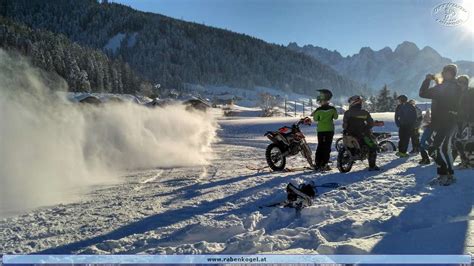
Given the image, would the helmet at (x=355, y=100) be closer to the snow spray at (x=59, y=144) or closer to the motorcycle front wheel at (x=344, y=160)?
the motorcycle front wheel at (x=344, y=160)

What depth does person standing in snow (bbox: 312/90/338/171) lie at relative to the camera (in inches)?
340

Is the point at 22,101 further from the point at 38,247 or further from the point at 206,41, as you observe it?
Answer: the point at 206,41

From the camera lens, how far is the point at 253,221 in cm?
472

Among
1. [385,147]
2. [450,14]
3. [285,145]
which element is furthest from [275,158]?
[450,14]

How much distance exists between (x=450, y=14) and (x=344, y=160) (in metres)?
4.76

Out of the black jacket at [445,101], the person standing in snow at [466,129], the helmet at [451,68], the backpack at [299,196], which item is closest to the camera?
the backpack at [299,196]

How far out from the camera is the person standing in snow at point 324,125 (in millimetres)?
8625

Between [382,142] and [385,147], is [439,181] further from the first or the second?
[385,147]

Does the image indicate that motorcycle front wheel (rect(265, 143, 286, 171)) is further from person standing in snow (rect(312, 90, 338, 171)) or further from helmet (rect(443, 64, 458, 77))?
helmet (rect(443, 64, 458, 77))

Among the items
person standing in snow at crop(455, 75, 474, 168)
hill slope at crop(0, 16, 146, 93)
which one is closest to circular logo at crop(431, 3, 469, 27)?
person standing in snow at crop(455, 75, 474, 168)

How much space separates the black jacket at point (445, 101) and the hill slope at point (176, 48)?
14750 centimetres

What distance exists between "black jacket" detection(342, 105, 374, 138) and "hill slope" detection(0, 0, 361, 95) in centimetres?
14482

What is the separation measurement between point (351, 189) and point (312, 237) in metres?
2.60

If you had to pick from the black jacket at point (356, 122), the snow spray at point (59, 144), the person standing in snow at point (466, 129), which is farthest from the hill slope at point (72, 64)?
the person standing in snow at point (466, 129)
